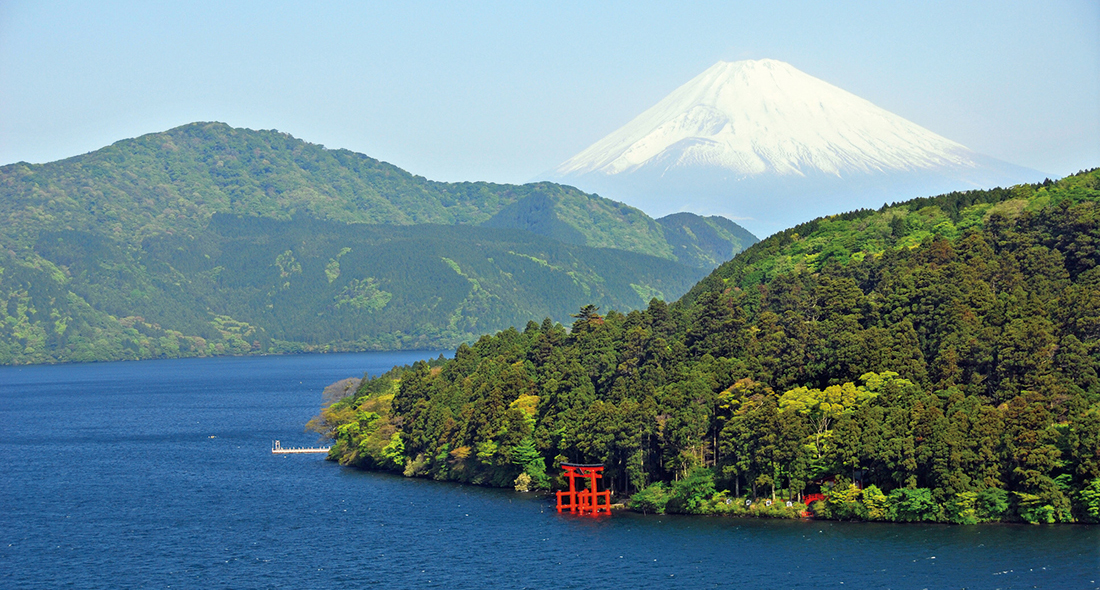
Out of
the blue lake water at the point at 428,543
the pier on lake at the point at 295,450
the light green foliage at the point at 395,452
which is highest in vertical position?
the light green foliage at the point at 395,452

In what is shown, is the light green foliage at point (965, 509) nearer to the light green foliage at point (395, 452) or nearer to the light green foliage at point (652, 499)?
the light green foliage at point (652, 499)

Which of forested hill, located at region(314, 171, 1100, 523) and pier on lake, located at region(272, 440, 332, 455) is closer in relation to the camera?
forested hill, located at region(314, 171, 1100, 523)

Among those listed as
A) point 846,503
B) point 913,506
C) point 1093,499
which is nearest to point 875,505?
point 846,503

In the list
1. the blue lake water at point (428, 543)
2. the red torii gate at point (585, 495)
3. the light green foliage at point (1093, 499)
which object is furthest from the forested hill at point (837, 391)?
the blue lake water at point (428, 543)

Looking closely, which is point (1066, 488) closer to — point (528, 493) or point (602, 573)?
point (602, 573)

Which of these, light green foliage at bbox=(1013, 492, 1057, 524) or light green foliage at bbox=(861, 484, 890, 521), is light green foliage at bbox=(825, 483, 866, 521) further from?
light green foliage at bbox=(1013, 492, 1057, 524)

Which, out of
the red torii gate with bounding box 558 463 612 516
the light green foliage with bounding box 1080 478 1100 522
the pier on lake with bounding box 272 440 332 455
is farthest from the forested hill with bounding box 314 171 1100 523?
the pier on lake with bounding box 272 440 332 455

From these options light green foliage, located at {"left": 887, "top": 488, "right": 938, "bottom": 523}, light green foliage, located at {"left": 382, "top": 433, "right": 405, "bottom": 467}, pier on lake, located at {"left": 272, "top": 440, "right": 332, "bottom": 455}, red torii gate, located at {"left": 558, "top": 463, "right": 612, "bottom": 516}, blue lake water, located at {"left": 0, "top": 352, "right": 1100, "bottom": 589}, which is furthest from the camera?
pier on lake, located at {"left": 272, "top": 440, "right": 332, "bottom": 455}
